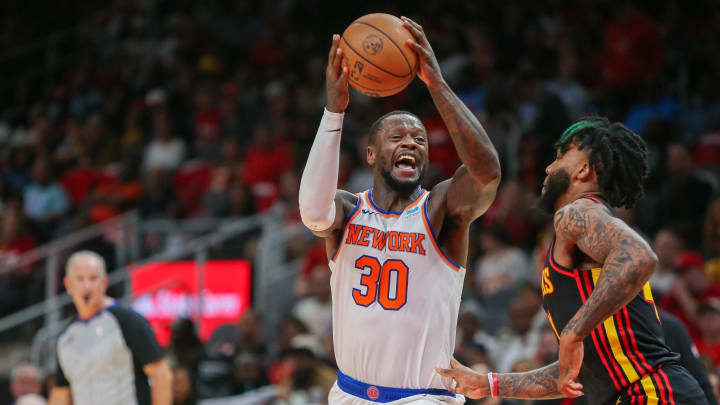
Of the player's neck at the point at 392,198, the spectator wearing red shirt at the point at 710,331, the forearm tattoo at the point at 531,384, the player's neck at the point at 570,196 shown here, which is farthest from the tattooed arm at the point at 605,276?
the spectator wearing red shirt at the point at 710,331

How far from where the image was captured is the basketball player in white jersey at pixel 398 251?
14.5ft

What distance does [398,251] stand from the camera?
14.9ft

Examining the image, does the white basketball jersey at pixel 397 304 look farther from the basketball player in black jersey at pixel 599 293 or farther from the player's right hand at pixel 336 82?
the player's right hand at pixel 336 82

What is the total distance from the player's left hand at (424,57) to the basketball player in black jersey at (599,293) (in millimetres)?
684

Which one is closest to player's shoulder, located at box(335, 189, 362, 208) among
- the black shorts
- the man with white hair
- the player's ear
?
the player's ear

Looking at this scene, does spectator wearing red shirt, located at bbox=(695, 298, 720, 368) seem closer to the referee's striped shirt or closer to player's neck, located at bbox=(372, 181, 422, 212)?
player's neck, located at bbox=(372, 181, 422, 212)

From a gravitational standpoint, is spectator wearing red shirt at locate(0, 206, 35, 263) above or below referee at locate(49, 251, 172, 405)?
above

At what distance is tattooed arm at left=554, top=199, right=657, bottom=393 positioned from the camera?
11.5 ft

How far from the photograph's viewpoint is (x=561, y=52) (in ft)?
39.1

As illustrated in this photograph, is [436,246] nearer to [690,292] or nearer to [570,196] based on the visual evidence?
[570,196]

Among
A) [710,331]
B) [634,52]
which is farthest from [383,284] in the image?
[634,52]

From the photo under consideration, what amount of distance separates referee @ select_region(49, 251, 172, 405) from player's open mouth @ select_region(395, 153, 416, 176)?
245cm

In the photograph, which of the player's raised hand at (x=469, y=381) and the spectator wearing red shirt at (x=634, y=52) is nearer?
the player's raised hand at (x=469, y=381)

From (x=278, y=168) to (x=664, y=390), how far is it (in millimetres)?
9655
